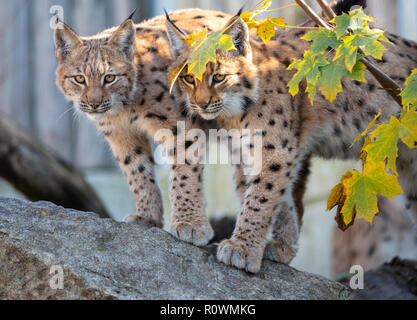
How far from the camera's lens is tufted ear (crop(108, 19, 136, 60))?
16.3 ft

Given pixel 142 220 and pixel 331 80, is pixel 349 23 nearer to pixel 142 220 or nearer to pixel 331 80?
pixel 331 80

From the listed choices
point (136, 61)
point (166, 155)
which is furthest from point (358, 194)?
point (136, 61)

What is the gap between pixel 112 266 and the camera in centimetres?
384

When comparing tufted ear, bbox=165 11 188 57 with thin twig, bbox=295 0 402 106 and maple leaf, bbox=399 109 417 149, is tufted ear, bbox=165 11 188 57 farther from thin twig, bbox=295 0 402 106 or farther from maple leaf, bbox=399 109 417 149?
maple leaf, bbox=399 109 417 149

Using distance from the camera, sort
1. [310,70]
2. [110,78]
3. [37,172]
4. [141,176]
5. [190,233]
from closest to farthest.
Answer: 1. [310,70]
2. [190,233]
3. [110,78]
4. [141,176]
5. [37,172]

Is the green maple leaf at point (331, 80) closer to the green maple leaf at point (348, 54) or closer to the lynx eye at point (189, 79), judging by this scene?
the green maple leaf at point (348, 54)

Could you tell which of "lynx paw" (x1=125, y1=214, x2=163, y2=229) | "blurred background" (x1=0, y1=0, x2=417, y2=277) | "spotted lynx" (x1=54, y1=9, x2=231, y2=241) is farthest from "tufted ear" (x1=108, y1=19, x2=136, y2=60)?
"blurred background" (x1=0, y1=0, x2=417, y2=277)

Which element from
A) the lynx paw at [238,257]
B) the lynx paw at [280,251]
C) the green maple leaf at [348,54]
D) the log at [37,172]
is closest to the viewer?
the green maple leaf at [348,54]

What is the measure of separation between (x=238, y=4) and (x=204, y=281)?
6.31 meters

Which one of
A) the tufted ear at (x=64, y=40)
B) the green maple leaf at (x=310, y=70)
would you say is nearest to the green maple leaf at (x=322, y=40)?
the green maple leaf at (x=310, y=70)

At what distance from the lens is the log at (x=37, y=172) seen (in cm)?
682

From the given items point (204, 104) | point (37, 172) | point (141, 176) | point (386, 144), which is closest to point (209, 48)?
point (386, 144)

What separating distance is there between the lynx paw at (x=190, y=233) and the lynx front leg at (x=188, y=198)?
34 millimetres

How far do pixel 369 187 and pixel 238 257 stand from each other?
1189 mm
